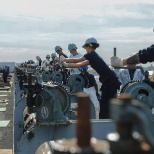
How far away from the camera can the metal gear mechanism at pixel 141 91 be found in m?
6.14

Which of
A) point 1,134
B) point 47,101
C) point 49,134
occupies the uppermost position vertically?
point 47,101

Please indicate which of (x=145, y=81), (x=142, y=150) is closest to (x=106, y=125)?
(x=145, y=81)

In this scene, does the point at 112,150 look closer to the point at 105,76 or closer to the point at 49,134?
the point at 49,134

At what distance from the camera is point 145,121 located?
4.54ft

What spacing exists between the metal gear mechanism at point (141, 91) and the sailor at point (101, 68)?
3.85 ft

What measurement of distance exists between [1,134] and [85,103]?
991 centimetres

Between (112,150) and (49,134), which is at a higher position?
(112,150)

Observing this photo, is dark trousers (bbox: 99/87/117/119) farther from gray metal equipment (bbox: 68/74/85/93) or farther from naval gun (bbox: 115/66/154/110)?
gray metal equipment (bbox: 68/74/85/93)

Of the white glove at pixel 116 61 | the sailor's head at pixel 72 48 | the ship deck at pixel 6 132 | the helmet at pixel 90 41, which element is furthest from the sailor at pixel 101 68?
the sailor's head at pixel 72 48

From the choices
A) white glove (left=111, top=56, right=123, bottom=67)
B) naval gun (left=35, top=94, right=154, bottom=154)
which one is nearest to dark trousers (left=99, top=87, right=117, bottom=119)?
white glove (left=111, top=56, right=123, bottom=67)

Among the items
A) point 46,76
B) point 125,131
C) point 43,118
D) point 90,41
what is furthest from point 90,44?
point 46,76

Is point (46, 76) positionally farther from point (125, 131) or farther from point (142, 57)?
point (125, 131)

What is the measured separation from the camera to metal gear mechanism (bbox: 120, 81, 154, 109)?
6137 millimetres

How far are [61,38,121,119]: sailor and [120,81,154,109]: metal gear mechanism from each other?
117 cm
